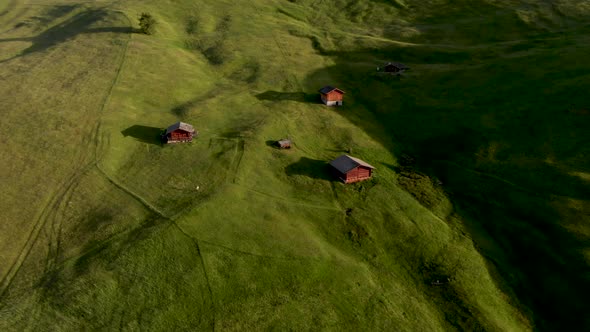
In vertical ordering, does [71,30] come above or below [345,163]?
below

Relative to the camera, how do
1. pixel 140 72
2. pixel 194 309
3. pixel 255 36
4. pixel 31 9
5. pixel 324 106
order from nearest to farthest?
1. pixel 194 309
2. pixel 324 106
3. pixel 140 72
4. pixel 255 36
5. pixel 31 9

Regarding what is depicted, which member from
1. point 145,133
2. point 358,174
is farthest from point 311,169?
point 145,133

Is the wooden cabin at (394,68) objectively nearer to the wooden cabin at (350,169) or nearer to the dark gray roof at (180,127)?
the wooden cabin at (350,169)

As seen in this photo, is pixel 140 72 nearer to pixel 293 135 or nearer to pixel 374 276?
pixel 293 135

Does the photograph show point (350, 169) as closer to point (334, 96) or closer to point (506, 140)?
point (334, 96)

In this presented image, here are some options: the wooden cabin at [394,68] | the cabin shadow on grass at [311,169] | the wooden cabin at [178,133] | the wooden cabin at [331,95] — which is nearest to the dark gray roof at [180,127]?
the wooden cabin at [178,133]

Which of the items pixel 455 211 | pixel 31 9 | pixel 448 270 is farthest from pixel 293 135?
pixel 31 9
